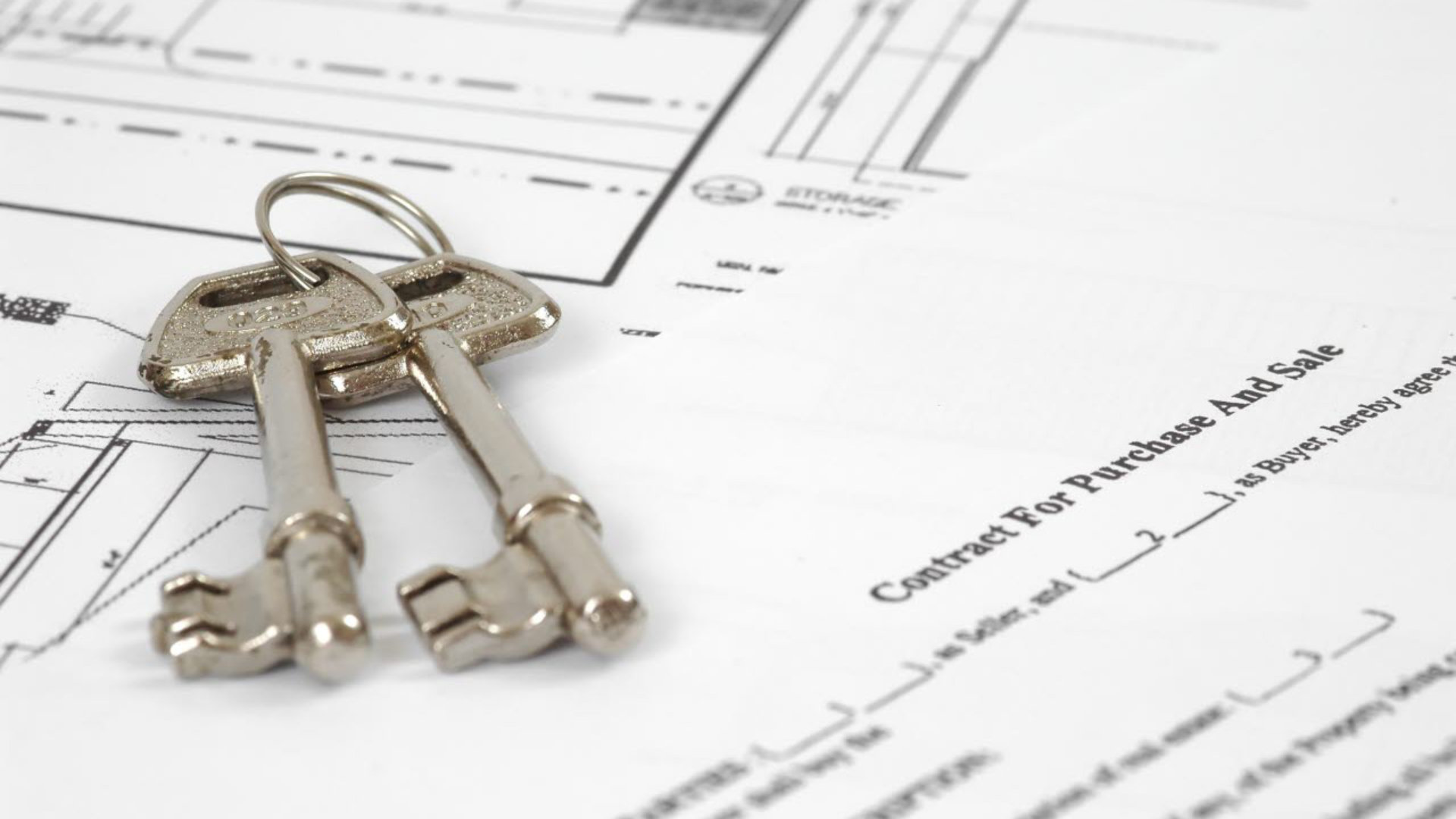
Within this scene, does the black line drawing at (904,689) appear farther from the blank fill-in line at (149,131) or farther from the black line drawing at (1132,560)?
the blank fill-in line at (149,131)

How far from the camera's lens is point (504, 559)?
92 cm

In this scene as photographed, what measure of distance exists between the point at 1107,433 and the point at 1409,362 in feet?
0.75

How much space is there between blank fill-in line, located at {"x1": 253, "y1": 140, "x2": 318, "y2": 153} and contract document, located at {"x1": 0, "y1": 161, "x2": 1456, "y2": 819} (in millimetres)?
423

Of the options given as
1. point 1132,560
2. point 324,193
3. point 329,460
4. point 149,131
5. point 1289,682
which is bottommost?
point 1289,682

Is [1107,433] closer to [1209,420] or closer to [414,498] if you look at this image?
[1209,420]

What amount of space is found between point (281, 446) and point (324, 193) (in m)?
0.28

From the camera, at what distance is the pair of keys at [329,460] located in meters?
0.88

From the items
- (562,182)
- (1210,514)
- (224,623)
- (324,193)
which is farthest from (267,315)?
(1210,514)

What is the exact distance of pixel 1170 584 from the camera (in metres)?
0.97

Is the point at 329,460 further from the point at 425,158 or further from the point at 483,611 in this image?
the point at 425,158

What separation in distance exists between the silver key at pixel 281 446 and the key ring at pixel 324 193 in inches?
0.5

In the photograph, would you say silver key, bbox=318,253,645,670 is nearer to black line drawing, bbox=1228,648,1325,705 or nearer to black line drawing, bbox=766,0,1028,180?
black line drawing, bbox=1228,648,1325,705

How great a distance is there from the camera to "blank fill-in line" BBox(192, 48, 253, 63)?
1.56 meters

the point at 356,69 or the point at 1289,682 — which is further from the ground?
the point at 356,69
